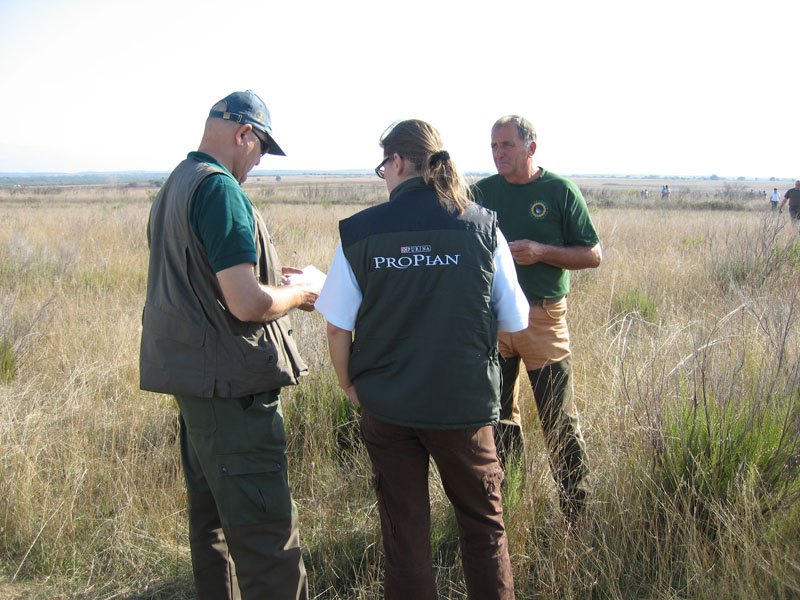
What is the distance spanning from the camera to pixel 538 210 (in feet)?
10.6

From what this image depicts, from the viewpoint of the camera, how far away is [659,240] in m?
12.3

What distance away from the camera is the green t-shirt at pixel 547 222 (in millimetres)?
3189

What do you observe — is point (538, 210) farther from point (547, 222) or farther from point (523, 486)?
point (523, 486)

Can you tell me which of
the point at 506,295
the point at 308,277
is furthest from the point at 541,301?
the point at 308,277

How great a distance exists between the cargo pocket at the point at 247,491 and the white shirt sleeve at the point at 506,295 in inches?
40.5

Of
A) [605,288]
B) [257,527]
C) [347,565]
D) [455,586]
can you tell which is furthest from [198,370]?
[605,288]

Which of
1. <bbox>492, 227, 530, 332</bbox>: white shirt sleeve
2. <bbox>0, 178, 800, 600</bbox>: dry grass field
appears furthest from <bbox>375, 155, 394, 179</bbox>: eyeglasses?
<bbox>0, 178, 800, 600</bbox>: dry grass field

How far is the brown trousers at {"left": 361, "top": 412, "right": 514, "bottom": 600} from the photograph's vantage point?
2.07 m

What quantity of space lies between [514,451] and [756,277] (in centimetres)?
525

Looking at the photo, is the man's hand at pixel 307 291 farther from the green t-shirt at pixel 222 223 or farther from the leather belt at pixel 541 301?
the leather belt at pixel 541 301

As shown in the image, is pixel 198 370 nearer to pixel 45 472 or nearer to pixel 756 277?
pixel 45 472

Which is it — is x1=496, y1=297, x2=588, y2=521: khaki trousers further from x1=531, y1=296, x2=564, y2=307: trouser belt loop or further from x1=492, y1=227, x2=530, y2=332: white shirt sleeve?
x1=492, y1=227, x2=530, y2=332: white shirt sleeve

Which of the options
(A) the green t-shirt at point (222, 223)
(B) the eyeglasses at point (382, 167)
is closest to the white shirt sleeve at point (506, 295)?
(B) the eyeglasses at point (382, 167)

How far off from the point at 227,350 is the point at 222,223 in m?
0.47
